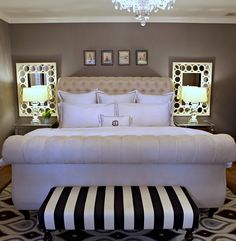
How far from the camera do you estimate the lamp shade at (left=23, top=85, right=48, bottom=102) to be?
190 inches

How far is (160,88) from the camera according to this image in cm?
503

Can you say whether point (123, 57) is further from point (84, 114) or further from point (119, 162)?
point (119, 162)

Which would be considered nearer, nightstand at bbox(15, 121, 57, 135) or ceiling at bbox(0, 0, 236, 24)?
ceiling at bbox(0, 0, 236, 24)

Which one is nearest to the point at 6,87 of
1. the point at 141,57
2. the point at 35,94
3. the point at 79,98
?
the point at 35,94

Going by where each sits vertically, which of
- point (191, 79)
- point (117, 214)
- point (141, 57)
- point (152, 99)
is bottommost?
point (117, 214)

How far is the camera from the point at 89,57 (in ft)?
16.8

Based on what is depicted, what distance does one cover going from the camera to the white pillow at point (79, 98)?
4587mm

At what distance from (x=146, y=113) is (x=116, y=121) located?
0.49m

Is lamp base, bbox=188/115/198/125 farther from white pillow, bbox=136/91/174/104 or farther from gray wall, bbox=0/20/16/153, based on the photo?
gray wall, bbox=0/20/16/153

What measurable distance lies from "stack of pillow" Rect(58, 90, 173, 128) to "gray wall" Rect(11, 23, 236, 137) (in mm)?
845

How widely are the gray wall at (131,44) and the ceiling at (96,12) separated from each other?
0.11 meters

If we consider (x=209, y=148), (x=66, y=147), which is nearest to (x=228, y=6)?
(x=209, y=148)

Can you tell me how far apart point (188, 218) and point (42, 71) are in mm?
3932

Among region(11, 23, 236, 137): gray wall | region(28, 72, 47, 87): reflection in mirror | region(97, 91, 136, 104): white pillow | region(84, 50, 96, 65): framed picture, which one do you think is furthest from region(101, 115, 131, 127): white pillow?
region(28, 72, 47, 87): reflection in mirror
